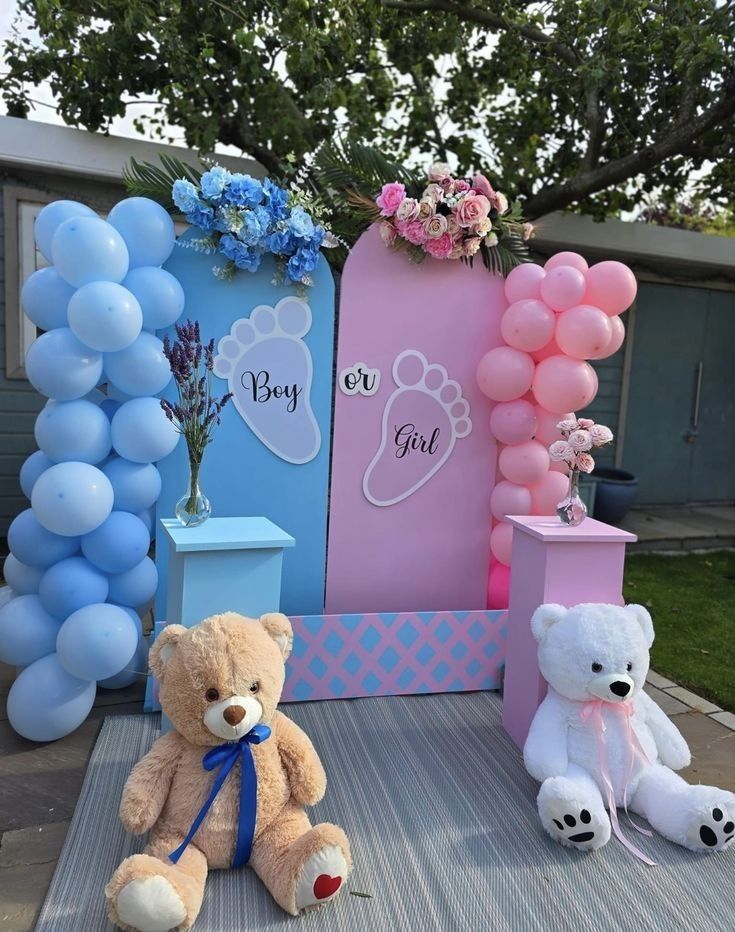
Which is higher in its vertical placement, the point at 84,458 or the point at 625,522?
the point at 84,458

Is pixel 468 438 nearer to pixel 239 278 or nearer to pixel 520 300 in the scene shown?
pixel 520 300

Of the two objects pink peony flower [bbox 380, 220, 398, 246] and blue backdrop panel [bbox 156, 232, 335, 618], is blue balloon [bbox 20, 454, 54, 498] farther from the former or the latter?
pink peony flower [bbox 380, 220, 398, 246]

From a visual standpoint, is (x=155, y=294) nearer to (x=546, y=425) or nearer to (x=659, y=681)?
(x=546, y=425)

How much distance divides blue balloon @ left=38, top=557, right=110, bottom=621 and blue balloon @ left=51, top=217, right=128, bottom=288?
37.2 inches

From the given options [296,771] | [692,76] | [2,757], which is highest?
[692,76]

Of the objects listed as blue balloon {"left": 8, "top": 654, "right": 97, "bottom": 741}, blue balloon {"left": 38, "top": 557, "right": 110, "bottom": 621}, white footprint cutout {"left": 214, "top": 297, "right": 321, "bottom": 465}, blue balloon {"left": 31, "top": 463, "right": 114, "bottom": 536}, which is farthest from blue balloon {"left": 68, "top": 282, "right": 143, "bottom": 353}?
blue balloon {"left": 8, "top": 654, "right": 97, "bottom": 741}

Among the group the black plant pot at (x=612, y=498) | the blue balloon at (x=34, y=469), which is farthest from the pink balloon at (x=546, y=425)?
the black plant pot at (x=612, y=498)

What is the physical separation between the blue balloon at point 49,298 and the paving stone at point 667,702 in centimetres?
273

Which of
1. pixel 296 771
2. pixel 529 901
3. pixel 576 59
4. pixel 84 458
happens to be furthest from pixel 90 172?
pixel 529 901

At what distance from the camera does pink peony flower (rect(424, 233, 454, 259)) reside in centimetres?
290

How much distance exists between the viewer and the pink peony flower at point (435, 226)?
111 inches

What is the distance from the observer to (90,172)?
14.0 feet

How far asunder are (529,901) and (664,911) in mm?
326

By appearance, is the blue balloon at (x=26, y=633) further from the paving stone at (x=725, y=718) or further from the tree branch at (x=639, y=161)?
the tree branch at (x=639, y=161)
